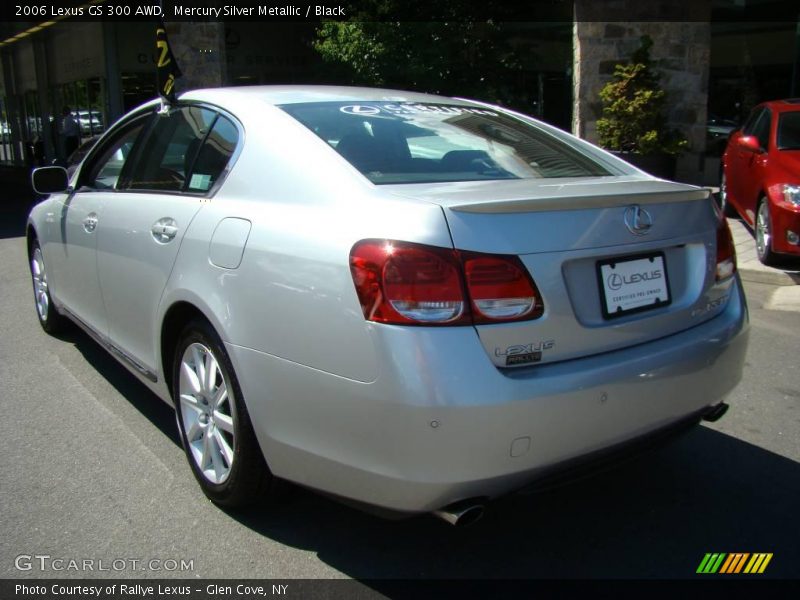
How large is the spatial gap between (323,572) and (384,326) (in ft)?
3.32

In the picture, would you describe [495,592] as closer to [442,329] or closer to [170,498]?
[442,329]

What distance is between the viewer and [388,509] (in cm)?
227

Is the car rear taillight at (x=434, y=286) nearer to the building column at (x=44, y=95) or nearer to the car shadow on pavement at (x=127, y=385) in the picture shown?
the car shadow on pavement at (x=127, y=385)

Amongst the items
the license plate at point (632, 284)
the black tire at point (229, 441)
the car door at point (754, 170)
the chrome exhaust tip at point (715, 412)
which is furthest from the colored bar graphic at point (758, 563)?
the car door at point (754, 170)

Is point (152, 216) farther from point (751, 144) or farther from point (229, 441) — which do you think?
point (751, 144)

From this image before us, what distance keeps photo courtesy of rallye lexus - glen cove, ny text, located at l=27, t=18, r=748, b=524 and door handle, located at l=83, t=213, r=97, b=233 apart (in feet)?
1.83

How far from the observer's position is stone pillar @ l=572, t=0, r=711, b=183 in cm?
1275

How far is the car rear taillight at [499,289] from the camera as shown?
7.13 ft

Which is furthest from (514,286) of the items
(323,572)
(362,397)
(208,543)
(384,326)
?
(208,543)

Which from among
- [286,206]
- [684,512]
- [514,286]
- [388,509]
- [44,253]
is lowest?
[684,512]

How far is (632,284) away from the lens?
2490mm

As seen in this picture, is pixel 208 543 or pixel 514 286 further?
pixel 208 543

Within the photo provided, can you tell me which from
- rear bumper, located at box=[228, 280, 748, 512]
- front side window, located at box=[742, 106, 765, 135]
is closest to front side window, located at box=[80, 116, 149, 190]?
rear bumper, located at box=[228, 280, 748, 512]

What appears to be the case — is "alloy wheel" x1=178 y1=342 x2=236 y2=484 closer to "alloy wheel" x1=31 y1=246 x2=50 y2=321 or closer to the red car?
"alloy wheel" x1=31 y1=246 x2=50 y2=321
